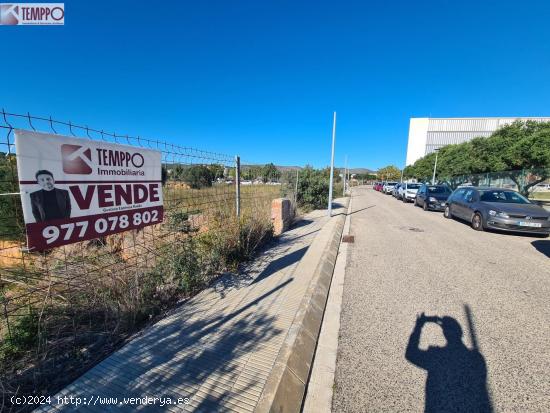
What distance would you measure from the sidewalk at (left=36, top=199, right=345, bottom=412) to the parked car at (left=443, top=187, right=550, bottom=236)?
7889mm

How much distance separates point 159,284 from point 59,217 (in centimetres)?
175

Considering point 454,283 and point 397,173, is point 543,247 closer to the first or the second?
point 454,283

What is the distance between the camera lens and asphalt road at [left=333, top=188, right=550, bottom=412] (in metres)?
2.11

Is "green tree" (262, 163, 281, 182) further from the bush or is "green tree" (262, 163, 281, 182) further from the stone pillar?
the bush

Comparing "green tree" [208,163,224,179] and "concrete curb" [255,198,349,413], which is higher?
"green tree" [208,163,224,179]

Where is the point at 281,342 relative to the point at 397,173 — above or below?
below

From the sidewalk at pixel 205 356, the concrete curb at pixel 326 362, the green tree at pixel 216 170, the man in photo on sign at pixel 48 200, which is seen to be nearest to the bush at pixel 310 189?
the green tree at pixel 216 170

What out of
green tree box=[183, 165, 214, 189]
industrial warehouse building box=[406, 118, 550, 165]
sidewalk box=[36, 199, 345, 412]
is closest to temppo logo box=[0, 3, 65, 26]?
green tree box=[183, 165, 214, 189]

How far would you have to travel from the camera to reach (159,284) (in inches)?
143

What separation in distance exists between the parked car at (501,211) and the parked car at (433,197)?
414 cm

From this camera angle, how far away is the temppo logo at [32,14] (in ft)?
13.9

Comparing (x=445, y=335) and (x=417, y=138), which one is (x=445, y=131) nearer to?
(x=417, y=138)

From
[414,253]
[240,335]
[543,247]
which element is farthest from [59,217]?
[543,247]

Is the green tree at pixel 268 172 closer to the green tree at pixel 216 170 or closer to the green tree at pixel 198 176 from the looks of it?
the green tree at pixel 216 170
